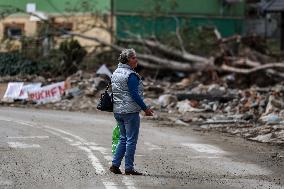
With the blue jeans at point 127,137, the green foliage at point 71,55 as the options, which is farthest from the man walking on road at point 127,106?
the green foliage at point 71,55

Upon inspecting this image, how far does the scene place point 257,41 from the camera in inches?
1318

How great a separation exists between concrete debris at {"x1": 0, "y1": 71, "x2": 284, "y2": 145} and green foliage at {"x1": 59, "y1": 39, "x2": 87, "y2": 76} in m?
1.12

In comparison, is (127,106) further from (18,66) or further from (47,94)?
(18,66)

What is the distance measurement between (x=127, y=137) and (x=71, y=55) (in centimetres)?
2167

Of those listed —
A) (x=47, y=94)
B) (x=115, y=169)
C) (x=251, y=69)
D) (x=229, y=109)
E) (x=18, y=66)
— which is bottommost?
(x=229, y=109)

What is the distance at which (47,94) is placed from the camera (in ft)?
88.4

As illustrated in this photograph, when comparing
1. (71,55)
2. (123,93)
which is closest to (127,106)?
(123,93)

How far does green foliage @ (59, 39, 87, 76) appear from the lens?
32.0 meters

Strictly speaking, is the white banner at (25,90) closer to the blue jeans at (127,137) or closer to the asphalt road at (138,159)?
the asphalt road at (138,159)

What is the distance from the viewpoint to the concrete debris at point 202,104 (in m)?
19.9

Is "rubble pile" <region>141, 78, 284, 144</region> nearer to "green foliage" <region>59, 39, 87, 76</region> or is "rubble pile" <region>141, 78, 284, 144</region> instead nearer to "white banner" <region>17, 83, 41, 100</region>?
"green foliage" <region>59, 39, 87, 76</region>

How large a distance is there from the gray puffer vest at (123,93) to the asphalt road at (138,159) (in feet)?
3.28

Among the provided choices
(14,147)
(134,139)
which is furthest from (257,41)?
(134,139)

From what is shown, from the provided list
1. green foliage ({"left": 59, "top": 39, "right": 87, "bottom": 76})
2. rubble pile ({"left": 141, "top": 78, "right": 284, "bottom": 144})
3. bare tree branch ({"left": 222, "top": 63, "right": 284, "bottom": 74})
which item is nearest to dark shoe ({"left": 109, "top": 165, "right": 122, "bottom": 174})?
rubble pile ({"left": 141, "top": 78, "right": 284, "bottom": 144})
